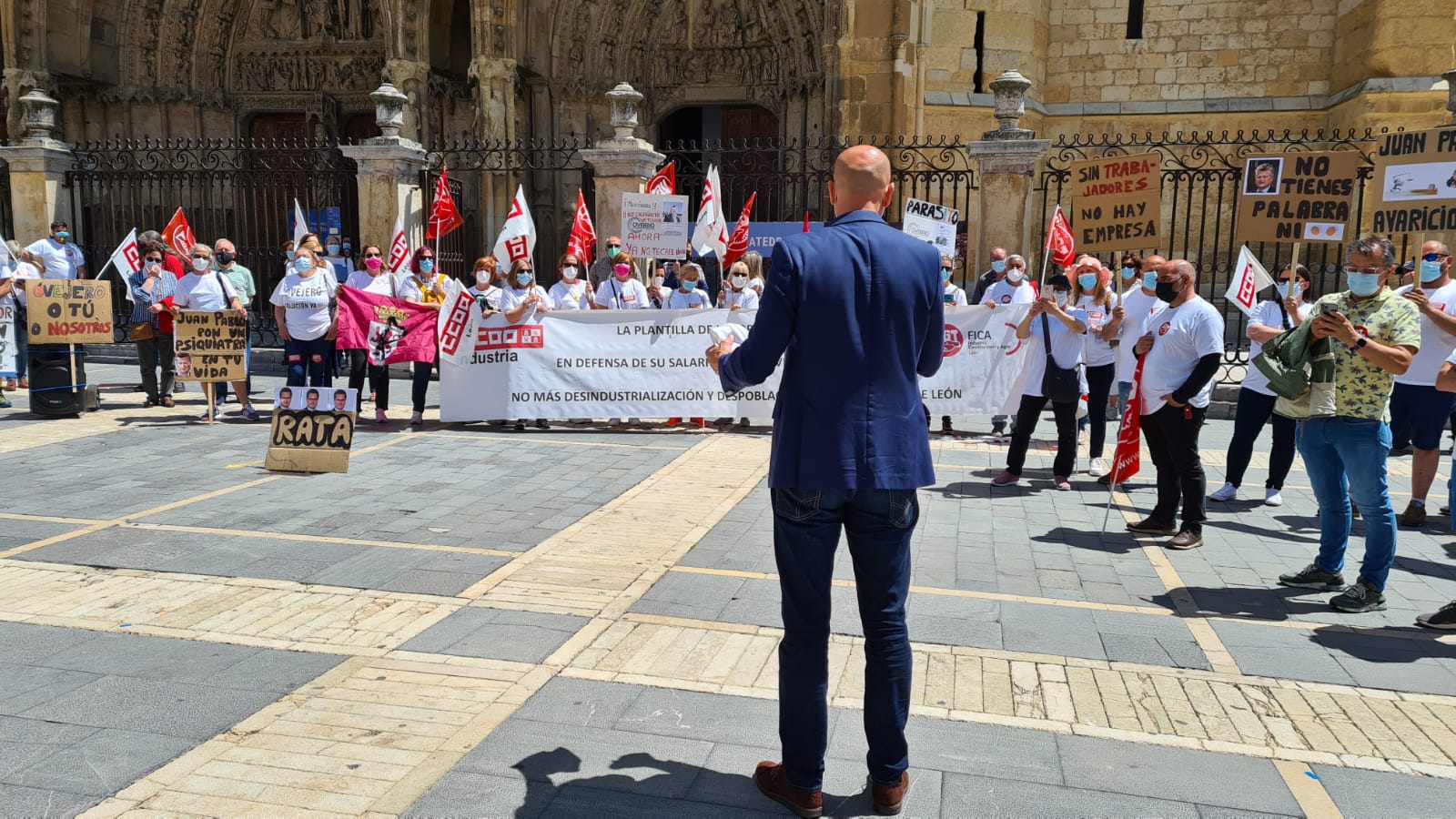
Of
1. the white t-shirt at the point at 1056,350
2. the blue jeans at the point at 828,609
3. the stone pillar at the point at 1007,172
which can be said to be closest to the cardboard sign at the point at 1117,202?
the white t-shirt at the point at 1056,350

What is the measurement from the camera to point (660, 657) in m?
4.53

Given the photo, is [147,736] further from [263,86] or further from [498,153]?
[263,86]

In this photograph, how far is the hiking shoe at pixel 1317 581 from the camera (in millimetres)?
5668

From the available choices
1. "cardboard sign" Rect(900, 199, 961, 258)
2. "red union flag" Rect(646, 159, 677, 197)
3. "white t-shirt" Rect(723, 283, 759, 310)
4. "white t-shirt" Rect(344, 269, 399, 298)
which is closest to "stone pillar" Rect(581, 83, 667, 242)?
"red union flag" Rect(646, 159, 677, 197)

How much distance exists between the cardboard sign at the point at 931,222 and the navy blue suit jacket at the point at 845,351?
7593 millimetres

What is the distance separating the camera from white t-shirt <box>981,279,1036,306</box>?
10.9m

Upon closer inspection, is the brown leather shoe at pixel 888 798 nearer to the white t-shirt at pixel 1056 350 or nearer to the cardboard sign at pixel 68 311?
the white t-shirt at pixel 1056 350

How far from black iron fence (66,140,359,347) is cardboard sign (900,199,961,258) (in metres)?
9.45

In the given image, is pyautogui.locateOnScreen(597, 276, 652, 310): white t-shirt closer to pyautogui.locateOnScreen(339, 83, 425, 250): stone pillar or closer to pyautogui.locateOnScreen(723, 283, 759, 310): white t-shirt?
pyautogui.locateOnScreen(723, 283, 759, 310): white t-shirt

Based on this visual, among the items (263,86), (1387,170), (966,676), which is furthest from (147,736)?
(263,86)

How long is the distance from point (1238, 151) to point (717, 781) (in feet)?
59.4

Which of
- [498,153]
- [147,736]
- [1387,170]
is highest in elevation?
[498,153]

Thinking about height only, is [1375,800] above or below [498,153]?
below

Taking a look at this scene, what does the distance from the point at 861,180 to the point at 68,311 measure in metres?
11.0
